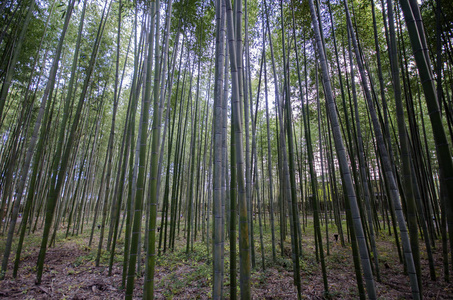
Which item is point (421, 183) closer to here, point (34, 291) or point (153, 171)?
point (153, 171)

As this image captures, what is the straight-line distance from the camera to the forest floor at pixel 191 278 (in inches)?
99.4

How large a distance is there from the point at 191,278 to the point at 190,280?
4 centimetres

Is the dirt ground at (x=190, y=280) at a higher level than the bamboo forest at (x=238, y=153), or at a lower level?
lower

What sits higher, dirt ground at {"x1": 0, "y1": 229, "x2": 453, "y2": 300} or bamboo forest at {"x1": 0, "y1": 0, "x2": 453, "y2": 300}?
bamboo forest at {"x1": 0, "y1": 0, "x2": 453, "y2": 300}

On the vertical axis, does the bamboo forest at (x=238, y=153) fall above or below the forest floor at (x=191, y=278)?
above

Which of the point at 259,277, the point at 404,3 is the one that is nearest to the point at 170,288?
the point at 259,277

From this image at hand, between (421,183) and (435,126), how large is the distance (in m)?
3.82

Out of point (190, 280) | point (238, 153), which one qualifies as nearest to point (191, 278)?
point (190, 280)

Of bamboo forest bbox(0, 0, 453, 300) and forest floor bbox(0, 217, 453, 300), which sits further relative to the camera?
forest floor bbox(0, 217, 453, 300)

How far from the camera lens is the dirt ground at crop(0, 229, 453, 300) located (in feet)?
8.27

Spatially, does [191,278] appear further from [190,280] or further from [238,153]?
[238,153]

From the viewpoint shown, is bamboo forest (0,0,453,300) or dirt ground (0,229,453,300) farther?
dirt ground (0,229,453,300)

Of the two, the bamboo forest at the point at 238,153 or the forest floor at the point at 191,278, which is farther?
the forest floor at the point at 191,278

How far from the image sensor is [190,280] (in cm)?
296
